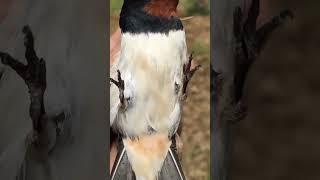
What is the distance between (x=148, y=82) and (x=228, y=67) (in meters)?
0.24

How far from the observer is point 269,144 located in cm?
167

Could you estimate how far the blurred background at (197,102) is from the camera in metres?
1.58

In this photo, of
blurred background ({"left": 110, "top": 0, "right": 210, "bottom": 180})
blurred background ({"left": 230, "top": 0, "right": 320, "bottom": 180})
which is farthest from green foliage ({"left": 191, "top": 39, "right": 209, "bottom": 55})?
blurred background ({"left": 230, "top": 0, "right": 320, "bottom": 180})

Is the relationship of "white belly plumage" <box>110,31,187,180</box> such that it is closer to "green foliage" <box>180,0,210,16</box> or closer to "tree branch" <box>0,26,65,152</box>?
"green foliage" <box>180,0,210,16</box>

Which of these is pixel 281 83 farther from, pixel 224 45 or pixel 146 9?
pixel 146 9

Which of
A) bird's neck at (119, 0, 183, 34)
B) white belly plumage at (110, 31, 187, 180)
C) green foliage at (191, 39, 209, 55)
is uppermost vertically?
bird's neck at (119, 0, 183, 34)

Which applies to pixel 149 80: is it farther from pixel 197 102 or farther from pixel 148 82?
pixel 197 102

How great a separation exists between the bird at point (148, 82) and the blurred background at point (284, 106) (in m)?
0.21

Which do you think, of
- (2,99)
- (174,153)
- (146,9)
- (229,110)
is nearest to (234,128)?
(229,110)

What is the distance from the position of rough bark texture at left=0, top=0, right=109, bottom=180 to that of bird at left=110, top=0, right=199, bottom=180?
5 cm

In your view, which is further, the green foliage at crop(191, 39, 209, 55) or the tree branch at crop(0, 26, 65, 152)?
the green foliage at crop(191, 39, 209, 55)

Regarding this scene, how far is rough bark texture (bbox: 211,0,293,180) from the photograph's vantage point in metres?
1.61

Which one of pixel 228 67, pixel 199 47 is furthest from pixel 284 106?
pixel 199 47

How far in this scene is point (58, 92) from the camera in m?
1.51
